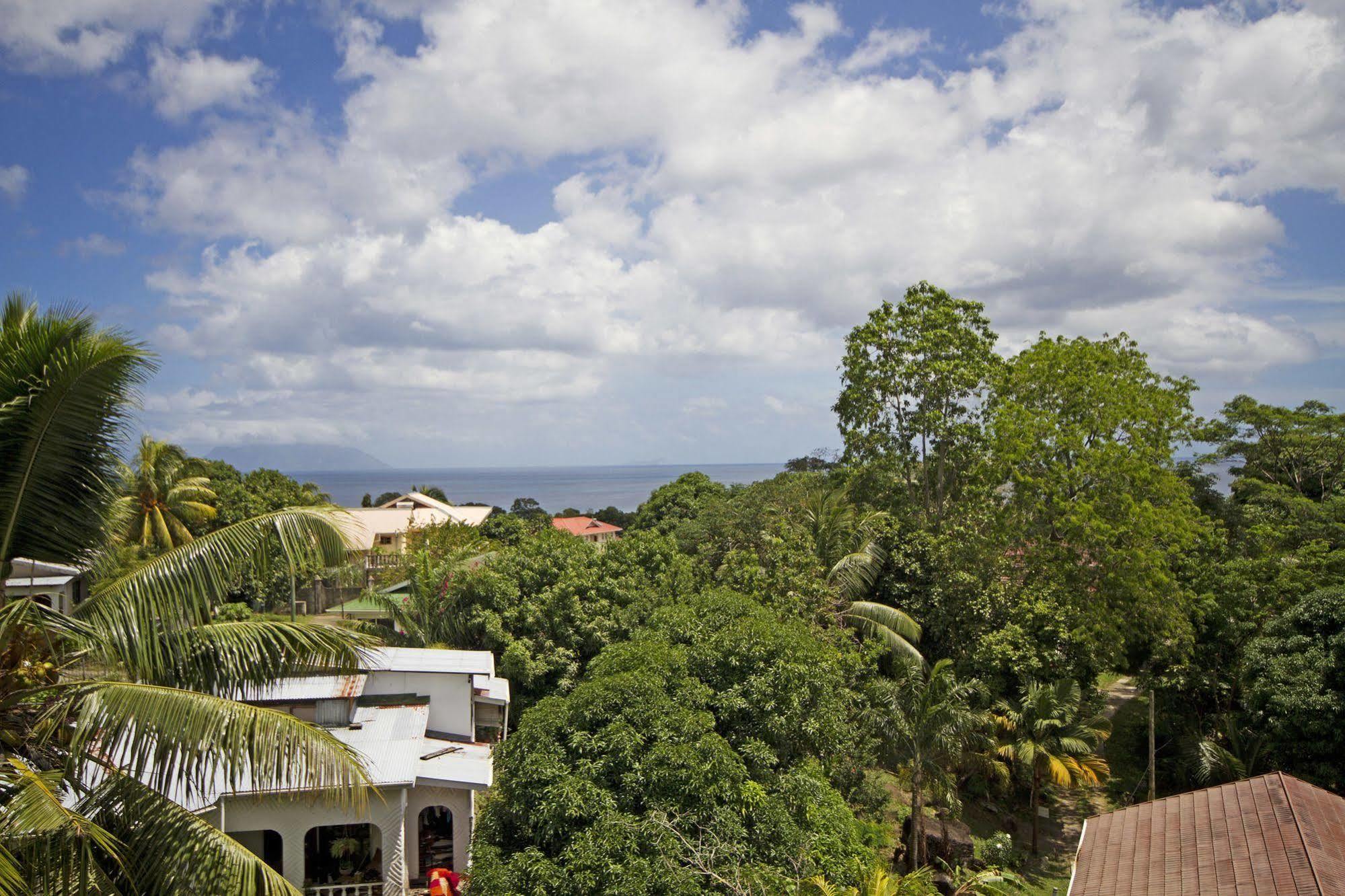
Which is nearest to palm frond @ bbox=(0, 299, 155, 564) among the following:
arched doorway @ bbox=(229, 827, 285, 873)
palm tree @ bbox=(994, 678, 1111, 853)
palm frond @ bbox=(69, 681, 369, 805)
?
palm frond @ bbox=(69, 681, 369, 805)

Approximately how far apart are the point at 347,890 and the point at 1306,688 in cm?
1738

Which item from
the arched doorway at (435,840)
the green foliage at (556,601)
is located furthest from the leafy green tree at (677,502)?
the arched doorway at (435,840)

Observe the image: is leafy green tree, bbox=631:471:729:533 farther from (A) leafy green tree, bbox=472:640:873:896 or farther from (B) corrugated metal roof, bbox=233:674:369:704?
(A) leafy green tree, bbox=472:640:873:896

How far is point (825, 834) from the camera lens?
33.7 ft

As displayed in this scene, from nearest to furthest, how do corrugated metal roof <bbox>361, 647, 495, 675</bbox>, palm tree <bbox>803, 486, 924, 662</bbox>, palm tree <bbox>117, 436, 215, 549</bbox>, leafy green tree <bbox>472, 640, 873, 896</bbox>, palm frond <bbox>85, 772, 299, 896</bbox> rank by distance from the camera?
palm frond <bbox>85, 772, 299, 896</bbox>, leafy green tree <bbox>472, 640, 873, 896</bbox>, corrugated metal roof <bbox>361, 647, 495, 675</bbox>, palm tree <bbox>803, 486, 924, 662</bbox>, palm tree <bbox>117, 436, 215, 549</bbox>

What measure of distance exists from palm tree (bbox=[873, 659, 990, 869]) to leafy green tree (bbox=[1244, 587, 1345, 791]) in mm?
5470

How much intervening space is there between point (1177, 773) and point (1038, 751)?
5095 mm

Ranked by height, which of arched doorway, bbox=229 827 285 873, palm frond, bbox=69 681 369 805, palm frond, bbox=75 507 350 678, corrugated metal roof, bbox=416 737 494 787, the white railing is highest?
Answer: palm frond, bbox=75 507 350 678

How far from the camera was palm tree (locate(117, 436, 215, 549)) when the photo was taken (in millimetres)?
27172

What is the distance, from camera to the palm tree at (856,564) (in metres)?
20.3

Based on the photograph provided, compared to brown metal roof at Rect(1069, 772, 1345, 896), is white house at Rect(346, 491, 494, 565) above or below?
above

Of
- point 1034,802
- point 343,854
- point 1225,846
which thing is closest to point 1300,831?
point 1225,846

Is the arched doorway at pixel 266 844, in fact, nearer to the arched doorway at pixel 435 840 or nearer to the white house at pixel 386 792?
the white house at pixel 386 792

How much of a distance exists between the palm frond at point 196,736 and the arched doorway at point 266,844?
24.5 feet
